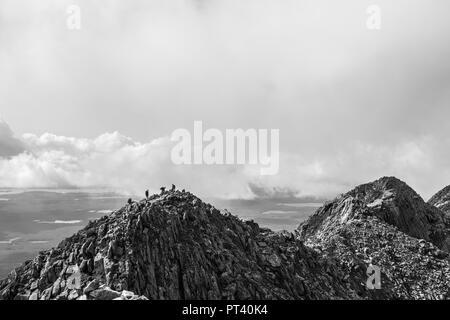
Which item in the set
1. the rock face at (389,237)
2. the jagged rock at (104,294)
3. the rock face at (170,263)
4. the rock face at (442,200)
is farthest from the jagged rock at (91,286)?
the rock face at (442,200)

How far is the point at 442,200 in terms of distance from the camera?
513ft

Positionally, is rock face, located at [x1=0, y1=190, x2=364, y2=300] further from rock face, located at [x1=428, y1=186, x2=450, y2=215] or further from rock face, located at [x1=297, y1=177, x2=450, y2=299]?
rock face, located at [x1=428, y1=186, x2=450, y2=215]

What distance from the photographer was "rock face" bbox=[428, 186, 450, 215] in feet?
484

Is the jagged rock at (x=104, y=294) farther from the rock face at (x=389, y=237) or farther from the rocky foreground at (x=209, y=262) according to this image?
the rock face at (x=389, y=237)

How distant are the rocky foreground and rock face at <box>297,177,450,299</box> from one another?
0.79 ft

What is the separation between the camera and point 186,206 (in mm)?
65438

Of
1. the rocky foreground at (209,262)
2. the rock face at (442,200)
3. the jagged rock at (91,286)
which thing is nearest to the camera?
the jagged rock at (91,286)

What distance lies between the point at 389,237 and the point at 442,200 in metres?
83.4

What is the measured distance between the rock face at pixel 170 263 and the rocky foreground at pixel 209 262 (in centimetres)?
14

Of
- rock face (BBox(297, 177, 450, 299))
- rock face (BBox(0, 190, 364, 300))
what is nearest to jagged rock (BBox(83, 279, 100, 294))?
rock face (BBox(0, 190, 364, 300))

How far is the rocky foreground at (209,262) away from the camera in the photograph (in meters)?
52.2

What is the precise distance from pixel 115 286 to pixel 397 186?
94.6 m

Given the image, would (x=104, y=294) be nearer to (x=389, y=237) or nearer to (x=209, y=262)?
(x=209, y=262)
